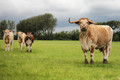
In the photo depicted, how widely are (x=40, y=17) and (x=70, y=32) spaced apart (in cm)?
2226

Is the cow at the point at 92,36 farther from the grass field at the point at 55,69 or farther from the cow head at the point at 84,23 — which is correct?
the grass field at the point at 55,69

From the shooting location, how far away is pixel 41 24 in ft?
343

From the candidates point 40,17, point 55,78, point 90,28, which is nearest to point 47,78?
point 55,78

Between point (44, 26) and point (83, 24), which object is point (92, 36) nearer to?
point (83, 24)

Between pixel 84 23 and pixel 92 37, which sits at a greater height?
pixel 84 23

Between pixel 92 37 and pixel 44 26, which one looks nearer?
pixel 92 37

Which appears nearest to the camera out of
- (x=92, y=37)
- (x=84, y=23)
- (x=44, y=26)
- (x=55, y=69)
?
(x=55, y=69)

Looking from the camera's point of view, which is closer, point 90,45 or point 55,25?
point 90,45

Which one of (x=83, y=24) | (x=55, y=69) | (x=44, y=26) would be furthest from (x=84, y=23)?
(x=44, y=26)

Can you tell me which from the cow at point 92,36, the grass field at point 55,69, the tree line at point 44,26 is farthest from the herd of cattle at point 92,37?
the tree line at point 44,26

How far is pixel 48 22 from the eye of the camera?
10250 centimetres

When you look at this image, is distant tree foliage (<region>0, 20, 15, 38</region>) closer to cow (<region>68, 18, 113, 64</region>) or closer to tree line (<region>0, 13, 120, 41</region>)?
tree line (<region>0, 13, 120, 41</region>)

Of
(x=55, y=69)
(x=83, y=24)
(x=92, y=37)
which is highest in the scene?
(x=83, y=24)

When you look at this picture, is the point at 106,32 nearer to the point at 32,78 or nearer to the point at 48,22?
the point at 32,78
